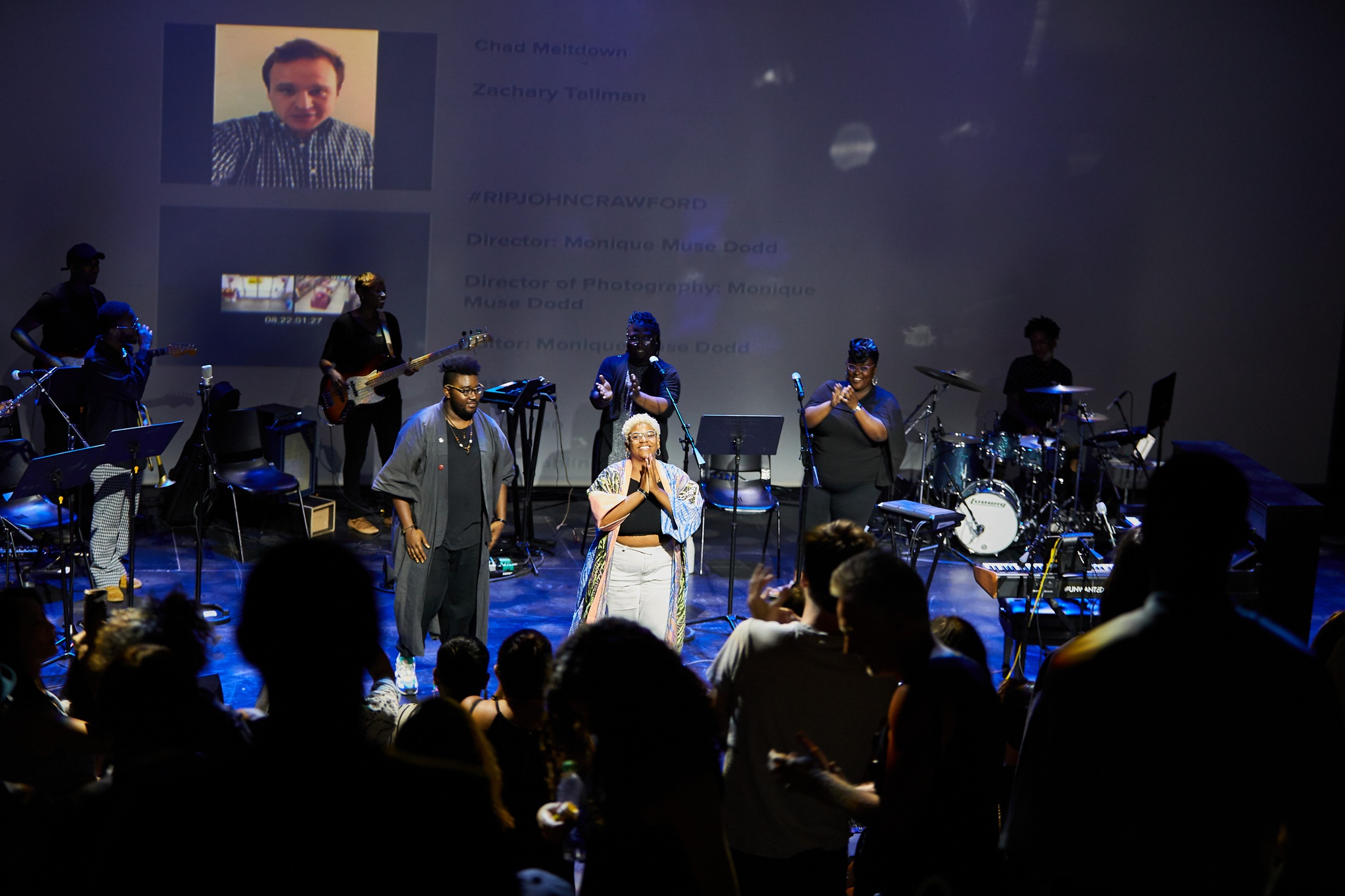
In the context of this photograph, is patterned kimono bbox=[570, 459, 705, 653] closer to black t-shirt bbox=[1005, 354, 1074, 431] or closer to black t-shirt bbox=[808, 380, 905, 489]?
black t-shirt bbox=[808, 380, 905, 489]

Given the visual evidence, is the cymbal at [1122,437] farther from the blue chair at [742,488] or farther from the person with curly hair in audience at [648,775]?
the person with curly hair in audience at [648,775]

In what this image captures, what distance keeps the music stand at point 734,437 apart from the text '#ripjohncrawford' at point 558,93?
408 centimetres

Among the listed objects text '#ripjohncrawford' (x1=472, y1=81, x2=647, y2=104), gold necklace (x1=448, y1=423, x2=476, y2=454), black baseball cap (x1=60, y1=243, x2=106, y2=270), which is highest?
text '#ripjohncrawford' (x1=472, y1=81, x2=647, y2=104)

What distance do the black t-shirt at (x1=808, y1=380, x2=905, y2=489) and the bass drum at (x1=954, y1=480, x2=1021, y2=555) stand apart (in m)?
1.65

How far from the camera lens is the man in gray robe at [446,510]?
5.25m

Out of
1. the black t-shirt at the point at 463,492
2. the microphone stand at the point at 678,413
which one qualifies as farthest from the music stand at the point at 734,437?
the black t-shirt at the point at 463,492

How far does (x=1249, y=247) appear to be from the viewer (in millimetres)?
10672

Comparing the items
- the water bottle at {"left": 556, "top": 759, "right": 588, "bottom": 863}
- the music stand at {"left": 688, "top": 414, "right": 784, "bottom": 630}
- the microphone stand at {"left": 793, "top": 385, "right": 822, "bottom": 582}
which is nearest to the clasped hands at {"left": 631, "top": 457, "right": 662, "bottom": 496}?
the music stand at {"left": 688, "top": 414, "right": 784, "bottom": 630}

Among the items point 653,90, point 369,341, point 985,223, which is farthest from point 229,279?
point 985,223

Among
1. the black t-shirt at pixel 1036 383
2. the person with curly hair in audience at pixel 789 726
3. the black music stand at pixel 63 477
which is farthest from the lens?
the black t-shirt at pixel 1036 383

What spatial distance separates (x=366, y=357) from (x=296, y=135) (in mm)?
2201

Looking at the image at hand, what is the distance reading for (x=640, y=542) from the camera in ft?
17.7

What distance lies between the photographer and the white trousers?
17.4ft

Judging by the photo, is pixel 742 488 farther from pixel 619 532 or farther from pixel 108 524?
pixel 108 524
